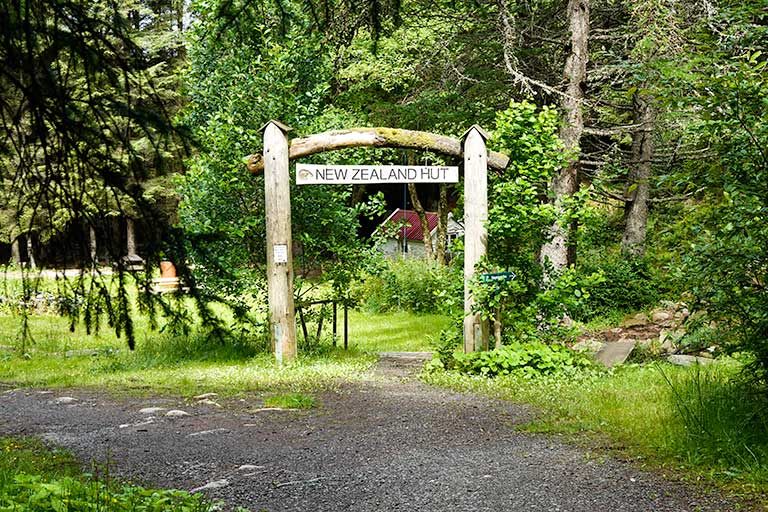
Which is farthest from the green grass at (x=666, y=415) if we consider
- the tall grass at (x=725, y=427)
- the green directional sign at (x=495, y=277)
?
the green directional sign at (x=495, y=277)

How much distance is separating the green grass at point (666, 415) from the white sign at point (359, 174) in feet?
9.44

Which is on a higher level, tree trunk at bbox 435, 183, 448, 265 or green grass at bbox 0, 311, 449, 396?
tree trunk at bbox 435, 183, 448, 265

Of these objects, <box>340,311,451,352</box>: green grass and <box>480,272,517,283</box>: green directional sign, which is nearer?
<box>480,272,517,283</box>: green directional sign

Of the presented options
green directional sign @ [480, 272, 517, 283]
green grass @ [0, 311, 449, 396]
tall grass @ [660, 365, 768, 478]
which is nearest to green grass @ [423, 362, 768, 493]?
tall grass @ [660, 365, 768, 478]

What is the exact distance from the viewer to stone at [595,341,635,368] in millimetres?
10219

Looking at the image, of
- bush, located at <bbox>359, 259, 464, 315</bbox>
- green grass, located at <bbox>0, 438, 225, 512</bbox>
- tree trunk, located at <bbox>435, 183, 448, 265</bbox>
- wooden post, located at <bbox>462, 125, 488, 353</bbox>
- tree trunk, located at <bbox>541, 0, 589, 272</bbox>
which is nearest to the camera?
Answer: green grass, located at <bbox>0, 438, 225, 512</bbox>

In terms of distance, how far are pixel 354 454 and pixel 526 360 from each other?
381 centimetres

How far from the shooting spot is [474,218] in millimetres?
9992

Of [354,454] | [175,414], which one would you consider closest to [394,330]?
[175,414]

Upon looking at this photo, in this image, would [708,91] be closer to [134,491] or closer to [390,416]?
[390,416]

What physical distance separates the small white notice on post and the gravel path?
236cm

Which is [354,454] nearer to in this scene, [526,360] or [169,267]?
[169,267]

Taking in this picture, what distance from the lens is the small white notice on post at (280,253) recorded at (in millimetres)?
10406

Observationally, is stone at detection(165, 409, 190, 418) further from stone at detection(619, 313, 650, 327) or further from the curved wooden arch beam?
stone at detection(619, 313, 650, 327)
